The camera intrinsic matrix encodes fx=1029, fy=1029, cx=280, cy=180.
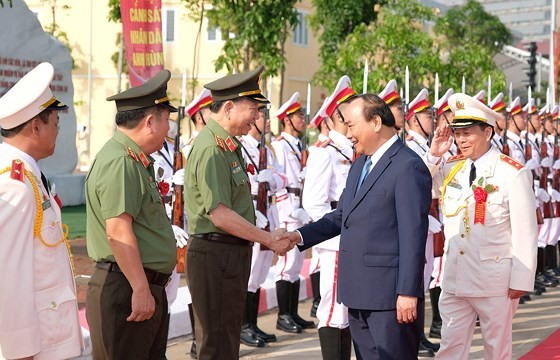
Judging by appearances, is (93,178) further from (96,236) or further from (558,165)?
(558,165)

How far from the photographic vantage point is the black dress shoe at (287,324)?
9062mm

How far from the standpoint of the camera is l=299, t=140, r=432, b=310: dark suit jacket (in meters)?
4.95

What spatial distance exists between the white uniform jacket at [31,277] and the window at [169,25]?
3232 centimetres

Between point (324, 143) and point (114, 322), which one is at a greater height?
point (324, 143)

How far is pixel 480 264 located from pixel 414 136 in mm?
3210

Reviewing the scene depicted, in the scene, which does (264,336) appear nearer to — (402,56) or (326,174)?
(326,174)

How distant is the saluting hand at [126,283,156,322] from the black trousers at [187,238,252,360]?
0.87 m

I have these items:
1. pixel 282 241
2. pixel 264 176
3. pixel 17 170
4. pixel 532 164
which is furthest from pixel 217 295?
pixel 532 164

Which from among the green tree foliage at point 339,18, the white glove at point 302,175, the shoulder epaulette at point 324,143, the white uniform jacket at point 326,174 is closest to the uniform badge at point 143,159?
the white uniform jacket at point 326,174

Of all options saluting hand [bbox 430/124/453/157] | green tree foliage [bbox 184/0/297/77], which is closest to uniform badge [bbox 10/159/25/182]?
saluting hand [bbox 430/124/453/157]

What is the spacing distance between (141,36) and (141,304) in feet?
23.1

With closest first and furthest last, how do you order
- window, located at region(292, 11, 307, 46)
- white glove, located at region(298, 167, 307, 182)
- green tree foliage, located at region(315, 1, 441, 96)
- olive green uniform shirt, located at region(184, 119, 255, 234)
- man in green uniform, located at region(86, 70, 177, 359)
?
1. man in green uniform, located at region(86, 70, 177, 359)
2. olive green uniform shirt, located at region(184, 119, 255, 234)
3. white glove, located at region(298, 167, 307, 182)
4. green tree foliage, located at region(315, 1, 441, 96)
5. window, located at region(292, 11, 307, 46)

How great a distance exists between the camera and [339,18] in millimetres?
21359

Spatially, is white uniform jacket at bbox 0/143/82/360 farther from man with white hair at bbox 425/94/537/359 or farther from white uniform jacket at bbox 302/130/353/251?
white uniform jacket at bbox 302/130/353/251
